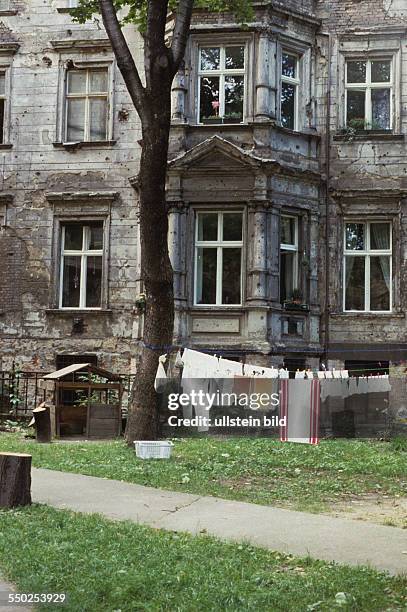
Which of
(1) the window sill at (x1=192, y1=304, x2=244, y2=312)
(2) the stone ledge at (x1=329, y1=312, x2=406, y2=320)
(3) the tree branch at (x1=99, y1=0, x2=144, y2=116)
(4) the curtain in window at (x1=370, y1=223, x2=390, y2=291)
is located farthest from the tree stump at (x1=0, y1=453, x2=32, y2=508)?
(4) the curtain in window at (x1=370, y1=223, x2=390, y2=291)

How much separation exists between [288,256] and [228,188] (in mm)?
2263

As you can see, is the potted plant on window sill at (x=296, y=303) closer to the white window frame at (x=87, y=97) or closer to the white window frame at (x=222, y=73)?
the white window frame at (x=222, y=73)

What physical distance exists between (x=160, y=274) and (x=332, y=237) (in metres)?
7.86

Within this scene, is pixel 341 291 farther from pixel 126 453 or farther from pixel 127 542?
pixel 127 542

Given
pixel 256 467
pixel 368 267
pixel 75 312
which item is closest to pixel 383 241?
pixel 368 267

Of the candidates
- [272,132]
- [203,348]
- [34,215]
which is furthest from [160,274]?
[34,215]

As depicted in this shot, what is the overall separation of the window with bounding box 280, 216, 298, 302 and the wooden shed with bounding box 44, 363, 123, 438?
477 cm

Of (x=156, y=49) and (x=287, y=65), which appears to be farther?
(x=287, y=65)

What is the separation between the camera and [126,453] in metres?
13.3

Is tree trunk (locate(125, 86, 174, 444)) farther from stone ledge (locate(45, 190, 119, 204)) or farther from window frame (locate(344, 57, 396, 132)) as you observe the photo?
window frame (locate(344, 57, 396, 132))

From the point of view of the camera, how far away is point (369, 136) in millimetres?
21062

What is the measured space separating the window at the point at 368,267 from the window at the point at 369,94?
100 inches

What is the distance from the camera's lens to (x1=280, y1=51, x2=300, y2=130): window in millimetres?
21062

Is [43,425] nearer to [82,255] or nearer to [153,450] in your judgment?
[153,450]
